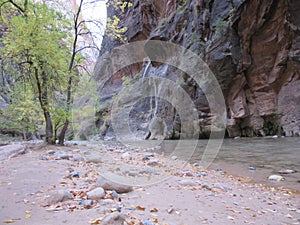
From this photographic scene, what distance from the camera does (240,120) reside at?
12.6m

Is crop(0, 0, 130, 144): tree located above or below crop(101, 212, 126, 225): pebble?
above

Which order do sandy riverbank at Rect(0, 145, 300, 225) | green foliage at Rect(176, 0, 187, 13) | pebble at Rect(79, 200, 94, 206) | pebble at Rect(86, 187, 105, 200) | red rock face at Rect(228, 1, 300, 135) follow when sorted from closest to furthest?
1. sandy riverbank at Rect(0, 145, 300, 225)
2. pebble at Rect(79, 200, 94, 206)
3. pebble at Rect(86, 187, 105, 200)
4. red rock face at Rect(228, 1, 300, 135)
5. green foliage at Rect(176, 0, 187, 13)

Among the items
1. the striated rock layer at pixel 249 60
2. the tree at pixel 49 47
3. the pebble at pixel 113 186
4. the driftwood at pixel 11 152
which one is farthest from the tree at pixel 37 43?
the striated rock layer at pixel 249 60

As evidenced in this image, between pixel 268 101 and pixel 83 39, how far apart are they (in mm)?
10526

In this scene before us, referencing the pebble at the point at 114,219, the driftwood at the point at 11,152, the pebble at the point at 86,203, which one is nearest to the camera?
the pebble at the point at 114,219

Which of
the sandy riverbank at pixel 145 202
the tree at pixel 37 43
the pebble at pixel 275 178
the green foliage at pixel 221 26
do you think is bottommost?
the pebble at pixel 275 178

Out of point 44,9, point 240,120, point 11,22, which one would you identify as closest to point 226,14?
point 240,120

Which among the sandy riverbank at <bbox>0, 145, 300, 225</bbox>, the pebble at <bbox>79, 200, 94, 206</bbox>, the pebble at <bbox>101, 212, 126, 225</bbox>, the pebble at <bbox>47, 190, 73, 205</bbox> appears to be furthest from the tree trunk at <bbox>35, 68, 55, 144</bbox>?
the pebble at <bbox>101, 212, 126, 225</bbox>

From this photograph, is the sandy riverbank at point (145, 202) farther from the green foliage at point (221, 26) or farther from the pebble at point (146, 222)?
the green foliage at point (221, 26)

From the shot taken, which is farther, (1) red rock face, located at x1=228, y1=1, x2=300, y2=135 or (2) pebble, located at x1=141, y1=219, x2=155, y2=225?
(1) red rock face, located at x1=228, y1=1, x2=300, y2=135

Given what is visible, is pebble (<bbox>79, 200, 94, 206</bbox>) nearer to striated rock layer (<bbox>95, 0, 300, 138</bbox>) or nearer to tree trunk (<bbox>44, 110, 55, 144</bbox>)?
tree trunk (<bbox>44, 110, 55, 144</bbox>)

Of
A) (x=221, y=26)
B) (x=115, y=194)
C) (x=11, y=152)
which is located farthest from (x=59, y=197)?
(x=221, y=26)

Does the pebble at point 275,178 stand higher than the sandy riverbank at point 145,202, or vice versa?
the sandy riverbank at point 145,202

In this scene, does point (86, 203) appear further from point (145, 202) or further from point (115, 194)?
point (145, 202)
